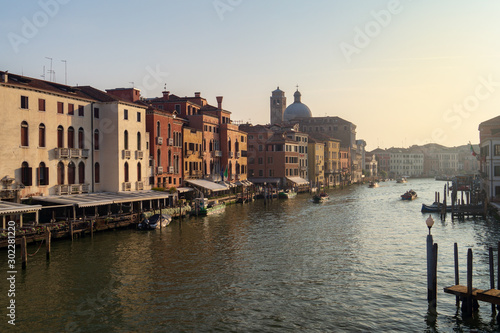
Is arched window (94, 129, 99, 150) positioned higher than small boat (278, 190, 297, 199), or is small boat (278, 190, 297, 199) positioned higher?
arched window (94, 129, 99, 150)

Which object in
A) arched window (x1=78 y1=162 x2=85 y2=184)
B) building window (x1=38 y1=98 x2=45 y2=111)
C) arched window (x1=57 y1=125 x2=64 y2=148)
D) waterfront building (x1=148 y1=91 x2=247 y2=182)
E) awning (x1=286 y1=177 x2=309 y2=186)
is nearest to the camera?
building window (x1=38 y1=98 x2=45 y2=111)

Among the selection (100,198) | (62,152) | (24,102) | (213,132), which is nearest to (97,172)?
(100,198)

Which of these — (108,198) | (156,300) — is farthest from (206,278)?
(108,198)

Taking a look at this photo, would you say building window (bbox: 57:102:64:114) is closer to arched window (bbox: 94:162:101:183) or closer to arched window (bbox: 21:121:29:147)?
arched window (bbox: 21:121:29:147)

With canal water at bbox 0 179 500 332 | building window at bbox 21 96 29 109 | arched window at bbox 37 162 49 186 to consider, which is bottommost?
canal water at bbox 0 179 500 332

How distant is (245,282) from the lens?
2253 cm

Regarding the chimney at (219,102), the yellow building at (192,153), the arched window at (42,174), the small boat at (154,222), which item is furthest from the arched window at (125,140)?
the chimney at (219,102)

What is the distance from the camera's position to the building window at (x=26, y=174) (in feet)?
108

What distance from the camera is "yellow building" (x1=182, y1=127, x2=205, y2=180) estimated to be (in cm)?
5550

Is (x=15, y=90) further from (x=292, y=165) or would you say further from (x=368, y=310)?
(x=292, y=165)

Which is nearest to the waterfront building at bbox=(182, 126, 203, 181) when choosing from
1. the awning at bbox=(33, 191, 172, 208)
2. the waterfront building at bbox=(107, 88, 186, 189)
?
the waterfront building at bbox=(107, 88, 186, 189)

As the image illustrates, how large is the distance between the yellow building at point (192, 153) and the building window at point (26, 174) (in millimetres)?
23148

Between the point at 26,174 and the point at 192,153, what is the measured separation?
25.5 m

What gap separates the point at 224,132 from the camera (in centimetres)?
6600
